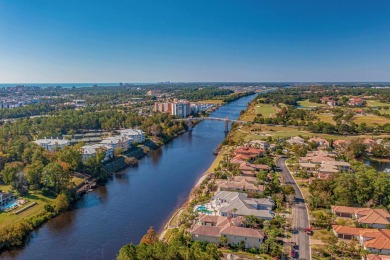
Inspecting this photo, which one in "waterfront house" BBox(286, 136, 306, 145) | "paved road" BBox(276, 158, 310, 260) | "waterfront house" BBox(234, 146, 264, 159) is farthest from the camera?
"waterfront house" BBox(286, 136, 306, 145)

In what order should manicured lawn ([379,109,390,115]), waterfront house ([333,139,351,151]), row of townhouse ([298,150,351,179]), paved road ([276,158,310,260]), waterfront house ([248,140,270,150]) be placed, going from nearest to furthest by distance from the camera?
paved road ([276,158,310,260])
row of townhouse ([298,150,351,179])
waterfront house ([333,139,351,151])
waterfront house ([248,140,270,150])
manicured lawn ([379,109,390,115])

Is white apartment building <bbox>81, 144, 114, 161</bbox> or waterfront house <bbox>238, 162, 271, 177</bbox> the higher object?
white apartment building <bbox>81, 144, 114, 161</bbox>

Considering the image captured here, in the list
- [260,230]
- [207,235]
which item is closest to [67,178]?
[207,235]

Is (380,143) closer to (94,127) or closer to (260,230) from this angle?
(260,230)

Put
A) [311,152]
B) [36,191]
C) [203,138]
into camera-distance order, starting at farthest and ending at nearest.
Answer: [203,138] < [311,152] < [36,191]

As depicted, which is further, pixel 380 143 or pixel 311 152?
pixel 380 143

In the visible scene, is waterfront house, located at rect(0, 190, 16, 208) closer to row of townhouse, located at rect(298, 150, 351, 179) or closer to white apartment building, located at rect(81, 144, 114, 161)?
white apartment building, located at rect(81, 144, 114, 161)

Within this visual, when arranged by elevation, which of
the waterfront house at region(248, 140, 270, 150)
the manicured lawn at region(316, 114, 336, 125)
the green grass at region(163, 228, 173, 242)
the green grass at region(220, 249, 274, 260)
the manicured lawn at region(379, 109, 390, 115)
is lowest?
the green grass at region(163, 228, 173, 242)

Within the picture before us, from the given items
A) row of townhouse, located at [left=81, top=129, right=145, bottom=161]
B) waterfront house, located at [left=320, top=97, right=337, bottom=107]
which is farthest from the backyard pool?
waterfront house, located at [left=320, top=97, right=337, bottom=107]
